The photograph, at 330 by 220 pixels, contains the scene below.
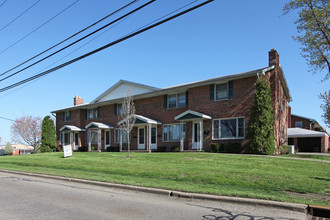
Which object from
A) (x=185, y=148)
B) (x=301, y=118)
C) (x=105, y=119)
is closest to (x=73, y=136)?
(x=105, y=119)

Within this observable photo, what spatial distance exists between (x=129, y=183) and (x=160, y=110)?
1512cm

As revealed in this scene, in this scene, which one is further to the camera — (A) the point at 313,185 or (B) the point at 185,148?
(B) the point at 185,148

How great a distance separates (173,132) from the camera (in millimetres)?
23375

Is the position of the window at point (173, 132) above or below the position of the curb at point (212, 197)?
above

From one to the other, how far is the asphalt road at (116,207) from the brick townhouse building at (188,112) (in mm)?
12515

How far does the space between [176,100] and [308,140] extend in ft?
73.7

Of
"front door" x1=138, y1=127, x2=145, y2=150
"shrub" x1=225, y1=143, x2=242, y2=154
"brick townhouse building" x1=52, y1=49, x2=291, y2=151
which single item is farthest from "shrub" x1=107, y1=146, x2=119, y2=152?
"shrub" x1=225, y1=143, x2=242, y2=154

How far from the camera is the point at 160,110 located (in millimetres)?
24547

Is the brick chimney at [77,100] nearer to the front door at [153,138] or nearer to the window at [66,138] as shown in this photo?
the window at [66,138]

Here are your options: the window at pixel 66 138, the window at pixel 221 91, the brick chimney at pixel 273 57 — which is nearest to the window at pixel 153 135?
the window at pixel 221 91

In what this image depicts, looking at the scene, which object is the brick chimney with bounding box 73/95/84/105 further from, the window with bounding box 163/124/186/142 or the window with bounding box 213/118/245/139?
the window with bounding box 213/118/245/139

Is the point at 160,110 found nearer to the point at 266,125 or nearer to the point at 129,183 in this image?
the point at 266,125

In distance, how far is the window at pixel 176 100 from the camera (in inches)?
910

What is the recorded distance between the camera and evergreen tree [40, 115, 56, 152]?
32.1 m
